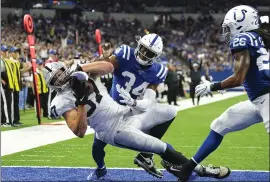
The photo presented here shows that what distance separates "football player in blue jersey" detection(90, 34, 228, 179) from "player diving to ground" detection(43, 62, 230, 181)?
309mm

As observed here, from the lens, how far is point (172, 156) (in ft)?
19.1

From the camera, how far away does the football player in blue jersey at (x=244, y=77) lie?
547cm

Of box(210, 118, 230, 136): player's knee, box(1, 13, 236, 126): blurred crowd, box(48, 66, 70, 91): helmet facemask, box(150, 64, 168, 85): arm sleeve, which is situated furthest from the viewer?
box(1, 13, 236, 126): blurred crowd

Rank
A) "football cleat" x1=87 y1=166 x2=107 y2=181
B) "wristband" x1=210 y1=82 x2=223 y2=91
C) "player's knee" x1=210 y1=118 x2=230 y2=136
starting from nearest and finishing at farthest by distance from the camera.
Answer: "wristband" x1=210 y1=82 x2=223 y2=91
"player's knee" x1=210 y1=118 x2=230 y2=136
"football cleat" x1=87 y1=166 x2=107 y2=181

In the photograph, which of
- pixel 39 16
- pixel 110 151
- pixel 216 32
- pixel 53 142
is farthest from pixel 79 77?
pixel 216 32

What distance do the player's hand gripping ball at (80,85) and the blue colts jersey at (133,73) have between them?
1.20 meters

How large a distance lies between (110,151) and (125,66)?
2.70m

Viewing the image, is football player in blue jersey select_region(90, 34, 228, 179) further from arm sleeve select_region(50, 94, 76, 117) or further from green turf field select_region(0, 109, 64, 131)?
green turf field select_region(0, 109, 64, 131)

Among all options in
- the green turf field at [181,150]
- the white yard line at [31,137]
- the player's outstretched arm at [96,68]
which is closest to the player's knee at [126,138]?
the player's outstretched arm at [96,68]

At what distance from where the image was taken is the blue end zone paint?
6234 millimetres

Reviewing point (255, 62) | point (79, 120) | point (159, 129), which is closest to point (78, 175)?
point (159, 129)

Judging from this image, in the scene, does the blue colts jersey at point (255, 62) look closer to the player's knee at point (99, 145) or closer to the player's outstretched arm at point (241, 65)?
the player's outstretched arm at point (241, 65)

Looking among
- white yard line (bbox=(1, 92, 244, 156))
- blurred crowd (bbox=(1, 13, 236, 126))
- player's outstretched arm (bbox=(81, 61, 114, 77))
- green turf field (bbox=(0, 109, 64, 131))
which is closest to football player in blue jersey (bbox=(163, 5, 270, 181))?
player's outstretched arm (bbox=(81, 61, 114, 77))

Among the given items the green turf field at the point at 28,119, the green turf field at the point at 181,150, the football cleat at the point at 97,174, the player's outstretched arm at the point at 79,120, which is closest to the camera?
the player's outstretched arm at the point at 79,120
